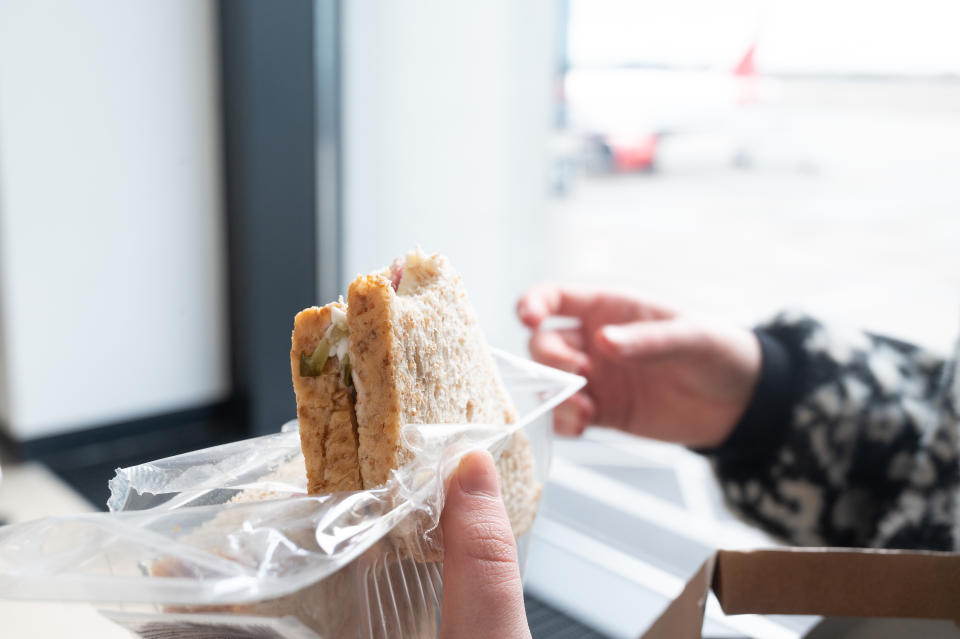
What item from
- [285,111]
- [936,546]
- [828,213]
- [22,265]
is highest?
[285,111]

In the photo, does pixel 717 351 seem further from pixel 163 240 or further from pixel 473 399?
pixel 163 240

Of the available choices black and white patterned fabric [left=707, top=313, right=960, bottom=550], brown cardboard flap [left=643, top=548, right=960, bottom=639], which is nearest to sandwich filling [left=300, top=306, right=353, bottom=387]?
brown cardboard flap [left=643, top=548, right=960, bottom=639]

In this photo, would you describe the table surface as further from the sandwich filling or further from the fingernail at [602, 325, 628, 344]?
the fingernail at [602, 325, 628, 344]

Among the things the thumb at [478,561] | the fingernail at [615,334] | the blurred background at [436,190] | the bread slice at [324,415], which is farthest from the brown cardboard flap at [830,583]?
the blurred background at [436,190]

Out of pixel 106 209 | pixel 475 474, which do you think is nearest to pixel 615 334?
pixel 475 474

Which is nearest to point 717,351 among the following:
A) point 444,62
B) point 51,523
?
point 51,523

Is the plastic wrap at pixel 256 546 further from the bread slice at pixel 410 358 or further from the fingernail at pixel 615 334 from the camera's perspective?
the fingernail at pixel 615 334
